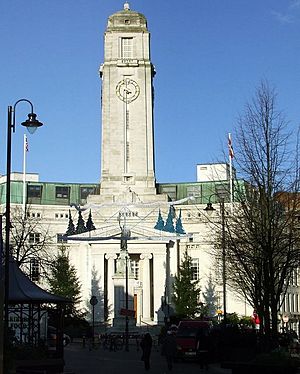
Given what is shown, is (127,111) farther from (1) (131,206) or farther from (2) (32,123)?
(2) (32,123)

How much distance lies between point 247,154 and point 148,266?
210 ft

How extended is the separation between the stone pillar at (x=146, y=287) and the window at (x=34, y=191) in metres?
29.1

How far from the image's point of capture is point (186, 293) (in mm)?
87312

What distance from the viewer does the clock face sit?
313 feet

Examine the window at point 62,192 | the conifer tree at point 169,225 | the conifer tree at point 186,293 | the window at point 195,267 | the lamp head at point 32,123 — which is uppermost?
the window at point 62,192

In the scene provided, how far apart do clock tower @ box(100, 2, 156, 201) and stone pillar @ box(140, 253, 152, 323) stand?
291 inches

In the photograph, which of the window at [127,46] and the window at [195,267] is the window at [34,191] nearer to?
the window at [195,267]

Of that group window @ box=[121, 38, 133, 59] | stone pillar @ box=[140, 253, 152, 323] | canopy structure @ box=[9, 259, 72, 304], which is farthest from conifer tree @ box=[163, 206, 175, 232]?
canopy structure @ box=[9, 259, 72, 304]

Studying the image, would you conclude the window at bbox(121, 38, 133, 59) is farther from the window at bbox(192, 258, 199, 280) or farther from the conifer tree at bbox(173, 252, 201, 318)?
the window at bbox(192, 258, 199, 280)

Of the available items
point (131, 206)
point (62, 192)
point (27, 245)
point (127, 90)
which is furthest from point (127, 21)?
point (27, 245)

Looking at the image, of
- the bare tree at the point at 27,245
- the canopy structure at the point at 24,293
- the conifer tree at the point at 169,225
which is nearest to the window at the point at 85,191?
the bare tree at the point at 27,245

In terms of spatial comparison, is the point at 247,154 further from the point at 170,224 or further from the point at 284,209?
the point at 170,224

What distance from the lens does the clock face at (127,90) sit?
95.4 m

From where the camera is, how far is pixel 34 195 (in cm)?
11588
